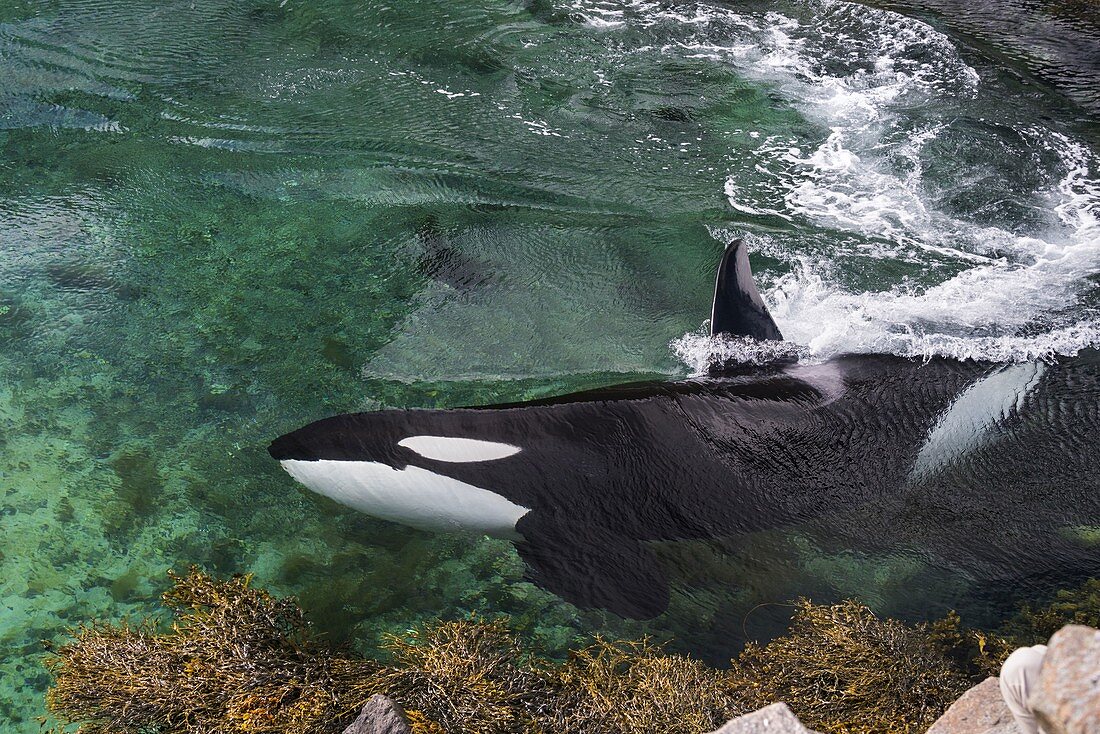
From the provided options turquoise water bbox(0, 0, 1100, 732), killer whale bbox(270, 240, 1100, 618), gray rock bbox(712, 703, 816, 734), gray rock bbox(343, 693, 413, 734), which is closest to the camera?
gray rock bbox(712, 703, 816, 734)

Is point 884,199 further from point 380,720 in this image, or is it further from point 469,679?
point 380,720

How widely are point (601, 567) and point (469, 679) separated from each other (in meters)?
0.99

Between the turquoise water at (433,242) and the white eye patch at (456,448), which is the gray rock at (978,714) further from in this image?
the white eye patch at (456,448)

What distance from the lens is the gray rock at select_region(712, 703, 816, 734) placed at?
2.69 m

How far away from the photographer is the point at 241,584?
4094 millimetres

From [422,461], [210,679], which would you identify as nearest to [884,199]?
[422,461]

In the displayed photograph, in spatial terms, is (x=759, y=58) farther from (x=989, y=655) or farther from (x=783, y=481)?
(x=989, y=655)

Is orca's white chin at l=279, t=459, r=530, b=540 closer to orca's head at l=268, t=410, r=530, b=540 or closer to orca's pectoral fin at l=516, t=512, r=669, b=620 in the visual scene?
orca's head at l=268, t=410, r=530, b=540

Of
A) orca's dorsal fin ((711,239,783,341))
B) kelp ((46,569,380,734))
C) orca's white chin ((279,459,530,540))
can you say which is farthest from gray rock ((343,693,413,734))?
orca's dorsal fin ((711,239,783,341))

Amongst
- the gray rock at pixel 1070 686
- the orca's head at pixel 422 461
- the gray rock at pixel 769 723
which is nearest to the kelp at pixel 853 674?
the gray rock at pixel 769 723

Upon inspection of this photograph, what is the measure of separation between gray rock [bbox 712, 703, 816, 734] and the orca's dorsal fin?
2.87 meters

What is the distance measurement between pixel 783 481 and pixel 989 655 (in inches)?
51.0

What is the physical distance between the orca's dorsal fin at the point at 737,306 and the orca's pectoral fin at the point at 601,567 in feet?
5.50

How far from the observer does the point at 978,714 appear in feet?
9.48
